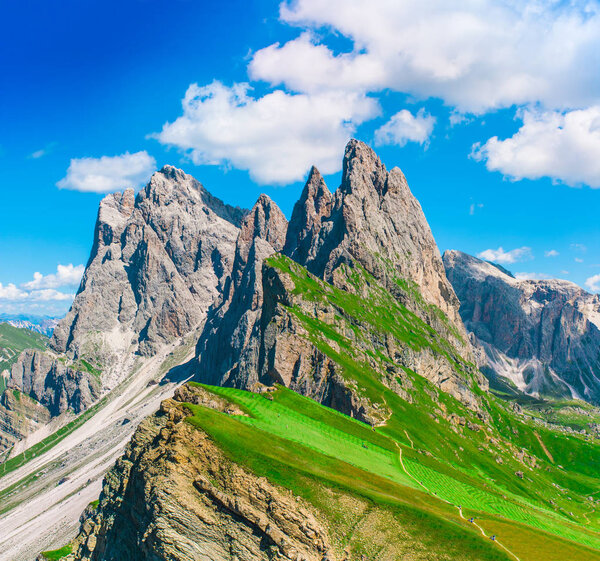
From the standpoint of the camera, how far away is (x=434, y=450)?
444 ft

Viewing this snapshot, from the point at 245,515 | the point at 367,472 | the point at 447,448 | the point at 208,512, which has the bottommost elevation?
the point at 447,448

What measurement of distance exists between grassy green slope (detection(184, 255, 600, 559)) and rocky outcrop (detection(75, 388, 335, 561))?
240 inches

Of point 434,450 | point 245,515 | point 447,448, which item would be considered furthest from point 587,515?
point 245,515

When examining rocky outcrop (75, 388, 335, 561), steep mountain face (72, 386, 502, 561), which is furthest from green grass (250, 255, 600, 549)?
rocky outcrop (75, 388, 335, 561)

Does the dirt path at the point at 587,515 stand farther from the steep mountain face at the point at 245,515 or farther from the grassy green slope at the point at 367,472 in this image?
the steep mountain face at the point at 245,515

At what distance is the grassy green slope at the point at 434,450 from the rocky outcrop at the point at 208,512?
6100 millimetres

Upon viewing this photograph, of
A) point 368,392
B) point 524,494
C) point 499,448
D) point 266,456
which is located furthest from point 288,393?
point 499,448

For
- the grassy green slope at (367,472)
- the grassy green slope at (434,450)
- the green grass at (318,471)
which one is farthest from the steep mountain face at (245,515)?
the grassy green slope at (434,450)

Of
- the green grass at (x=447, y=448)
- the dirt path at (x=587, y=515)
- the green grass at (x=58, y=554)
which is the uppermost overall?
the green grass at (x=447, y=448)

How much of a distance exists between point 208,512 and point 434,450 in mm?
101940

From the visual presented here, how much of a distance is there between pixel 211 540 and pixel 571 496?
567 ft

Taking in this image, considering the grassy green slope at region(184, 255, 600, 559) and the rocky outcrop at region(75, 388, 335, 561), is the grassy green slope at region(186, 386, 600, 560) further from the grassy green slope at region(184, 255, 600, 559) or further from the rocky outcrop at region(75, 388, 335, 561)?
the rocky outcrop at region(75, 388, 335, 561)

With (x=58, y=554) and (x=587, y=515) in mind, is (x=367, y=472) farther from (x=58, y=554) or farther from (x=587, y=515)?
(x=587, y=515)

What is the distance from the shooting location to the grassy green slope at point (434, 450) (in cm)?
7831
